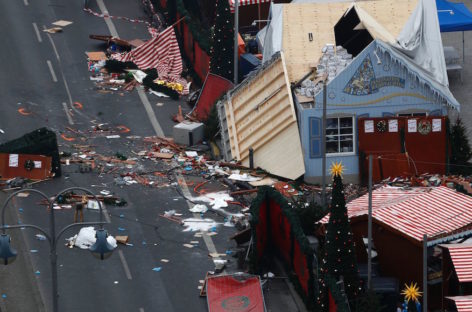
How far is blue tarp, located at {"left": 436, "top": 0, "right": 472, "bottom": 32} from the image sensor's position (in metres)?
51.4

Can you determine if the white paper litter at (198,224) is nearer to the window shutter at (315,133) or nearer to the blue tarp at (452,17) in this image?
the window shutter at (315,133)

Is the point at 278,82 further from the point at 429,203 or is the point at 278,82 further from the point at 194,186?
the point at 429,203

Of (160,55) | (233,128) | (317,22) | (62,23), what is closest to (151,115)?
(160,55)

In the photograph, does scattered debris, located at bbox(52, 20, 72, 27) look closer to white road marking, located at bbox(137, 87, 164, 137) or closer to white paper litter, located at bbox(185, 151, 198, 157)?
white road marking, located at bbox(137, 87, 164, 137)

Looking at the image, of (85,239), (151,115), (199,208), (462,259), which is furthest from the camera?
(151,115)

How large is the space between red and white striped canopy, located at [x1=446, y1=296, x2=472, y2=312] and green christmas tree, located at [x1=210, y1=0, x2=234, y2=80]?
20069 millimetres

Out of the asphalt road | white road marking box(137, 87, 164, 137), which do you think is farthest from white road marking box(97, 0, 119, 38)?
white road marking box(137, 87, 164, 137)

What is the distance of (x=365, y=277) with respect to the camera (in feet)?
115

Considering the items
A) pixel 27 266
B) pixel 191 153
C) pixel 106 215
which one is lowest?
pixel 27 266

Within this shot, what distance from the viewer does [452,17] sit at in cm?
5194

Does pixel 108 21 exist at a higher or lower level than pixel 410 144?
higher

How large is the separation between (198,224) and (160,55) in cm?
1536

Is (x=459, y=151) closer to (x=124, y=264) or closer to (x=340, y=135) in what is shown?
(x=340, y=135)

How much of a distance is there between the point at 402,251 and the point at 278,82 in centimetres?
1095
